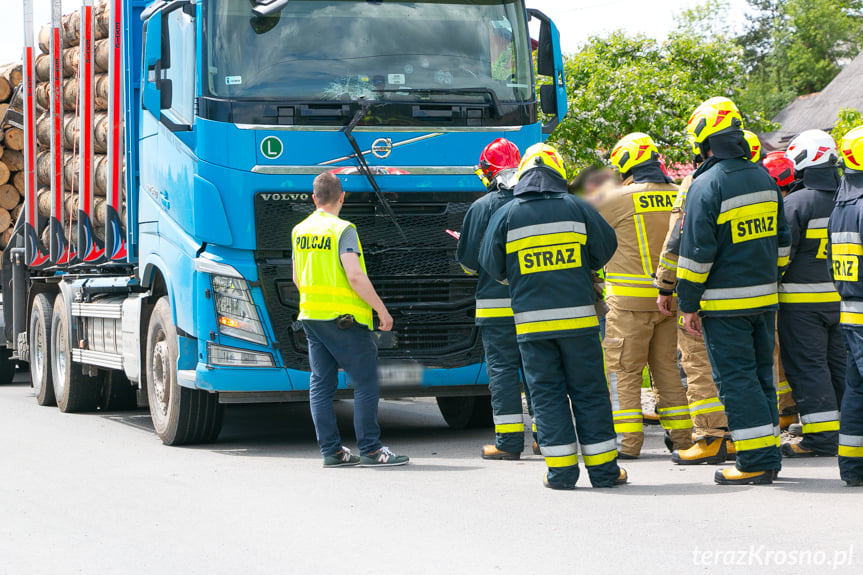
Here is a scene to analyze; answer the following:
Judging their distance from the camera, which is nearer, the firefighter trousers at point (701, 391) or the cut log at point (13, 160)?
the firefighter trousers at point (701, 391)

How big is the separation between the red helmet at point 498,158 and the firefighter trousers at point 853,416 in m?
2.38

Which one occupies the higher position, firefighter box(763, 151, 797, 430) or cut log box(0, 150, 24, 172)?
cut log box(0, 150, 24, 172)

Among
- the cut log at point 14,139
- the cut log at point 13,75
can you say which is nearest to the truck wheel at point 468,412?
the cut log at point 14,139

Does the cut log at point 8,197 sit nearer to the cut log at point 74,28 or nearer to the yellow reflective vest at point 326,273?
the cut log at point 74,28

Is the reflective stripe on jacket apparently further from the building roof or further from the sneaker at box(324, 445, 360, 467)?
the building roof

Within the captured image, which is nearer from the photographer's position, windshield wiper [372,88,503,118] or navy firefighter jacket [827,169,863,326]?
navy firefighter jacket [827,169,863,326]

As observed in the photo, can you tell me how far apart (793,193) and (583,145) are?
24116mm

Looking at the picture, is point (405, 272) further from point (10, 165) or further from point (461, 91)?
point (10, 165)

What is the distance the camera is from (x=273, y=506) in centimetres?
657

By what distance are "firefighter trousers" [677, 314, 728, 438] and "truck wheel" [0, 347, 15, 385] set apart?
10.7m

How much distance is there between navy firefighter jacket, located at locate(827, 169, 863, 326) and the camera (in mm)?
6613

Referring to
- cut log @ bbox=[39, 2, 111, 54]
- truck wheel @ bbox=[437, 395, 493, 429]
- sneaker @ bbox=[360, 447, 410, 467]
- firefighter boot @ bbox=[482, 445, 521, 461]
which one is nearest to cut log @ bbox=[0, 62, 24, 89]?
cut log @ bbox=[39, 2, 111, 54]

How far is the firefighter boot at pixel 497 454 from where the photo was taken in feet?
26.9

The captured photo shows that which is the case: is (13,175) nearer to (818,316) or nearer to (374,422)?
(374,422)
